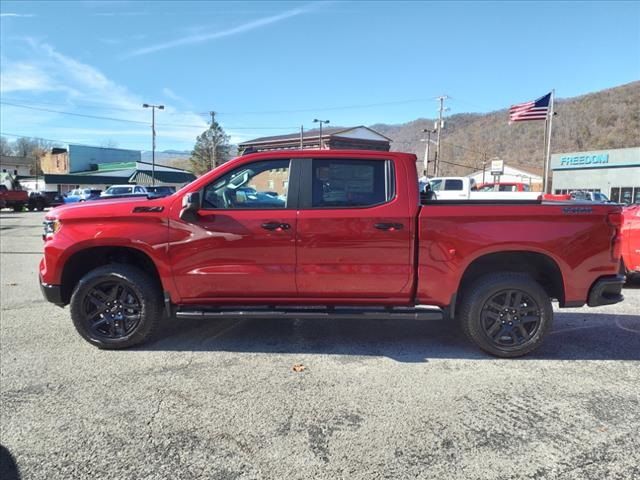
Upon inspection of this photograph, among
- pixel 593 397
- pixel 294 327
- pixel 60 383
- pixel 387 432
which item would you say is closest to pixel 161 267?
pixel 60 383

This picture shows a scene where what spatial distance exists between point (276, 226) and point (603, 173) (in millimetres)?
45627

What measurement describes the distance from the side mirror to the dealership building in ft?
139

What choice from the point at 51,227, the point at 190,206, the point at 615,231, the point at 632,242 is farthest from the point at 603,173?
the point at 51,227

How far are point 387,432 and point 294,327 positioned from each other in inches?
92.0

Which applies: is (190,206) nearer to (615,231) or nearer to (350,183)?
(350,183)

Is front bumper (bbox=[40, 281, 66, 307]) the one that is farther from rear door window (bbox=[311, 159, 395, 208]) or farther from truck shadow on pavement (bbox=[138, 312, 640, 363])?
rear door window (bbox=[311, 159, 395, 208])

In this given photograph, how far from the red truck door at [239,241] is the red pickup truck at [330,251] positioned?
10 mm

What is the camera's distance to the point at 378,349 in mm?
4559

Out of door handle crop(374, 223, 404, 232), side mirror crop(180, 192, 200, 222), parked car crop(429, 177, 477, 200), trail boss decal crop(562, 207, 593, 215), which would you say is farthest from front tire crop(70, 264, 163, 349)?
parked car crop(429, 177, 477, 200)

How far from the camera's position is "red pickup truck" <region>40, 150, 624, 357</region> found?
164 inches

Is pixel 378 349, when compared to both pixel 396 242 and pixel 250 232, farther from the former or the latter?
pixel 250 232

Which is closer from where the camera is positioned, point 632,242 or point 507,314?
point 507,314

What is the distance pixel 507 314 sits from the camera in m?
4.29

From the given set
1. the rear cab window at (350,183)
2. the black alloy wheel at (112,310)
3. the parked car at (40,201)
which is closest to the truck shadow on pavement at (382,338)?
the black alloy wheel at (112,310)
